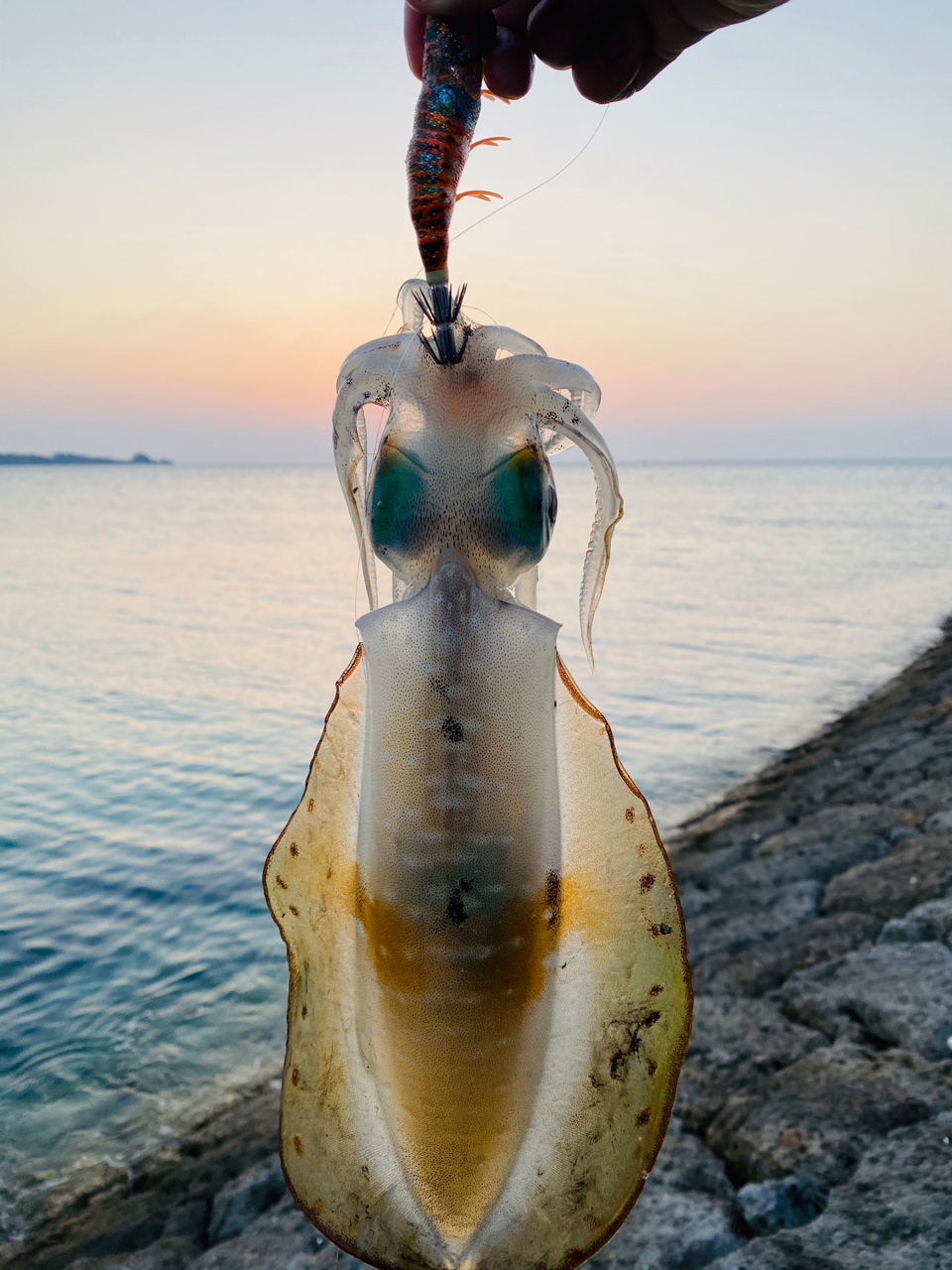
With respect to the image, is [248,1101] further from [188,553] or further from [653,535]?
[653,535]

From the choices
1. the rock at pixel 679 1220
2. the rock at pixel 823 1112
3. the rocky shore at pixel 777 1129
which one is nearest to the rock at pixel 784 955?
the rocky shore at pixel 777 1129

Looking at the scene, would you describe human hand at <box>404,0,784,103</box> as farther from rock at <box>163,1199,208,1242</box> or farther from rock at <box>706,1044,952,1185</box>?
rock at <box>163,1199,208,1242</box>

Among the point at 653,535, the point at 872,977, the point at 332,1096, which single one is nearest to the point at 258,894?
the point at 872,977

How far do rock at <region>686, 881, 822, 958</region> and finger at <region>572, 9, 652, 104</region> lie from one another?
4.65 meters

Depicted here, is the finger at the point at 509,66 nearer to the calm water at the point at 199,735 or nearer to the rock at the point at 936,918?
the calm water at the point at 199,735

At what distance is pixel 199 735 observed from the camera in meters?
11.7

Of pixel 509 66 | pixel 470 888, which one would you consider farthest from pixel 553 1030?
pixel 509 66

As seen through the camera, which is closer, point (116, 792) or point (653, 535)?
point (116, 792)

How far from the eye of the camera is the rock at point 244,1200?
381cm

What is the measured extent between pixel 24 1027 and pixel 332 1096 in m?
5.58

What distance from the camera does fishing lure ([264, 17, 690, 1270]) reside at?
128 cm

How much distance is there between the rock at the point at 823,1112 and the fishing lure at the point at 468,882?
2145 mm

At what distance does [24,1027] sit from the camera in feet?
19.5

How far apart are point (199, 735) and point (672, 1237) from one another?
32.0ft
